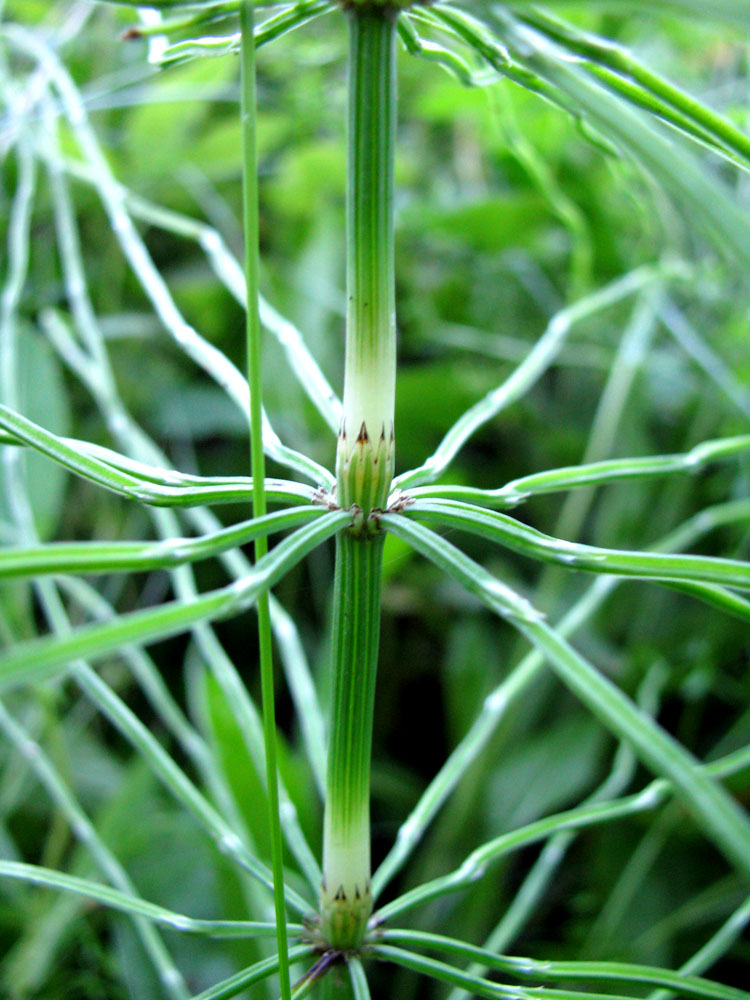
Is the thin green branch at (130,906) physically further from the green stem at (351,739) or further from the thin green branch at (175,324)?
the thin green branch at (175,324)

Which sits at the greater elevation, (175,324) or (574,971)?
(175,324)

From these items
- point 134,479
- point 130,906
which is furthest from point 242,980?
point 134,479

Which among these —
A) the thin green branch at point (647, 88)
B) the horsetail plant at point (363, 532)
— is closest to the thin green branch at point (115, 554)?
the horsetail plant at point (363, 532)

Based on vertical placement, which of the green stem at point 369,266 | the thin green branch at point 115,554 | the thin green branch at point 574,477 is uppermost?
the green stem at point 369,266

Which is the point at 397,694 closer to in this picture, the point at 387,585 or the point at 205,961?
the point at 387,585

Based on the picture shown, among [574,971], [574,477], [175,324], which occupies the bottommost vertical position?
[574,971]

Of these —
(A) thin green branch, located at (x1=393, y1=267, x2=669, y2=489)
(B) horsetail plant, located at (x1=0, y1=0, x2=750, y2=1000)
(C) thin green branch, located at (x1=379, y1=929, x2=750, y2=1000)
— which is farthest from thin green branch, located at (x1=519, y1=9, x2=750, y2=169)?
(C) thin green branch, located at (x1=379, y1=929, x2=750, y2=1000)

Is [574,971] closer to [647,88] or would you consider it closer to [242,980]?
[242,980]

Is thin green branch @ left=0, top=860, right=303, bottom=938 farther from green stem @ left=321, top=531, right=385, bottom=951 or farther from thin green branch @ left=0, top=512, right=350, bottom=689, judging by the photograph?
thin green branch @ left=0, top=512, right=350, bottom=689
